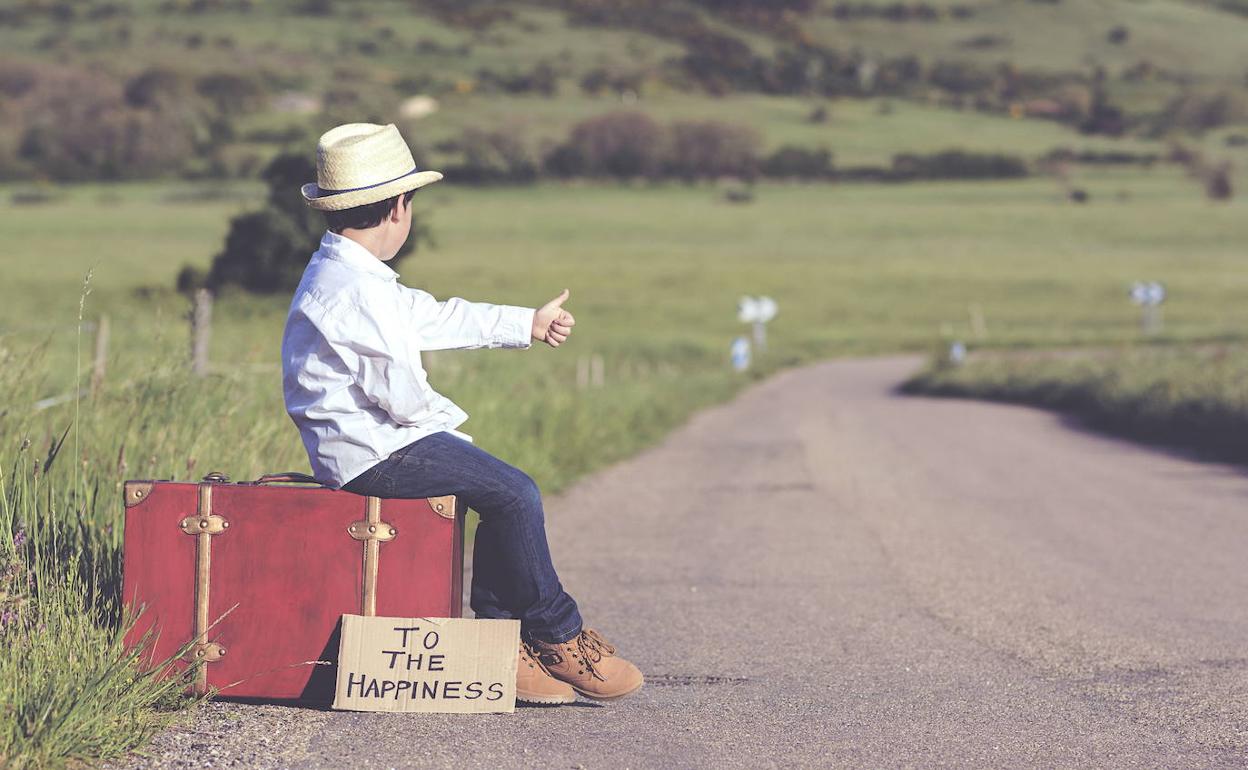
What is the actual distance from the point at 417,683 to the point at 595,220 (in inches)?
3637

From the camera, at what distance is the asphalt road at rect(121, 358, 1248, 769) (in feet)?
15.9

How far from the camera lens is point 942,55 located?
7057 inches

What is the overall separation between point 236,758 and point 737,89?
16727 cm

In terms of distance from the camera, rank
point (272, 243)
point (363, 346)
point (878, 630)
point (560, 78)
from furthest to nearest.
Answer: point (560, 78) < point (272, 243) < point (878, 630) < point (363, 346)

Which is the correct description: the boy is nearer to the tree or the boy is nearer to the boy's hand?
the boy's hand

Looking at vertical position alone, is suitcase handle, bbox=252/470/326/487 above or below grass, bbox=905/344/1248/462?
above

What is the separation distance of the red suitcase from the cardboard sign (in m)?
0.08

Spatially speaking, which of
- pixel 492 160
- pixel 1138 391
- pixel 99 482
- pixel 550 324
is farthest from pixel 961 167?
pixel 550 324

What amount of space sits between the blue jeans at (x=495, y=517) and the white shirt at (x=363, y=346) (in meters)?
0.07

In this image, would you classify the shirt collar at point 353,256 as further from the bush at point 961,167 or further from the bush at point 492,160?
the bush at point 961,167

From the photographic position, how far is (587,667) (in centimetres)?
540

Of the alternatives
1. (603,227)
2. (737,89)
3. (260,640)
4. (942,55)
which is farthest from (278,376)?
(942,55)

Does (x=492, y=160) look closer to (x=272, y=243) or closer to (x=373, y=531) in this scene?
(x=272, y=243)

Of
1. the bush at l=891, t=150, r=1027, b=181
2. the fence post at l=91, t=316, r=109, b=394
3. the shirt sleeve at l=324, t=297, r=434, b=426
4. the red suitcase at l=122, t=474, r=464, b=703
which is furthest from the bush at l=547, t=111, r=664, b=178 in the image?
the shirt sleeve at l=324, t=297, r=434, b=426
